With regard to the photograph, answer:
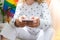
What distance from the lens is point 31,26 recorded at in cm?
81

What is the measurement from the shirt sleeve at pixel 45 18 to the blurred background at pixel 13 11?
25 mm

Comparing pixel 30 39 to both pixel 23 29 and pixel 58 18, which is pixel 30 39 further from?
pixel 58 18

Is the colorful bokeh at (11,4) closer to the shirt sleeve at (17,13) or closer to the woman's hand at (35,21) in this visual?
the shirt sleeve at (17,13)

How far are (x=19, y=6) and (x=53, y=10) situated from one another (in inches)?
7.5

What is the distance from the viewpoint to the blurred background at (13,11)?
830 mm

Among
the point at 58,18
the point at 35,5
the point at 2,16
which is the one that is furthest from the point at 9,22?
the point at 58,18

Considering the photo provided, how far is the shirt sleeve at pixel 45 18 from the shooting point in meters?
0.80

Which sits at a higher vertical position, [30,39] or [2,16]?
[2,16]

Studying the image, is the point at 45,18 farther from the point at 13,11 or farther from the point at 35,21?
the point at 13,11

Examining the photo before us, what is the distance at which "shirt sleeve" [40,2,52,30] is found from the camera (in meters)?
0.80

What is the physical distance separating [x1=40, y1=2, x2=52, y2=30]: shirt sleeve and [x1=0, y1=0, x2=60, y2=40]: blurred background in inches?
1.0

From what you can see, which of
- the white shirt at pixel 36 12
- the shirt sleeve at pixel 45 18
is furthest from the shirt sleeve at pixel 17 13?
the shirt sleeve at pixel 45 18

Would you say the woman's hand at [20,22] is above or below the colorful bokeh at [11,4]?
below

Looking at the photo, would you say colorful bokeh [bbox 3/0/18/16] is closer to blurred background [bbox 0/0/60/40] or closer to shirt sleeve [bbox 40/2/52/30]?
blurred background [bbox 0/0/60/40]
